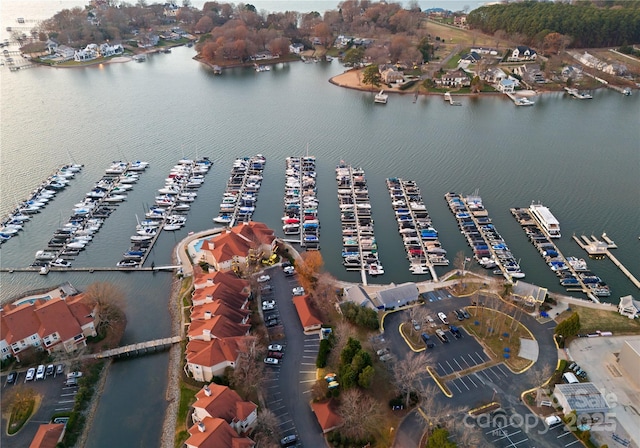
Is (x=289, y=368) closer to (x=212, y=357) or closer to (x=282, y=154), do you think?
(x=212, y=357)

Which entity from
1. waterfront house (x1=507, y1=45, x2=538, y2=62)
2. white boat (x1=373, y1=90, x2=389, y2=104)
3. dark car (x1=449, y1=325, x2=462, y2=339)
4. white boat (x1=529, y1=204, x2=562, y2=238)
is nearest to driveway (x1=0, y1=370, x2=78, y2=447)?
dark car (x1=449, y1=325, x2=462, y2=339)

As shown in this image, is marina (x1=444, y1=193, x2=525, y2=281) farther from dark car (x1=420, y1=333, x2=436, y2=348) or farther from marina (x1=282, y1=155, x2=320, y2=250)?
marina (x1=282, y1=155, x2=320, y2=250)

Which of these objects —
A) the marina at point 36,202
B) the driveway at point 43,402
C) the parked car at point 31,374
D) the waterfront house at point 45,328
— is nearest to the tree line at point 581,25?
the marina at point 36,202

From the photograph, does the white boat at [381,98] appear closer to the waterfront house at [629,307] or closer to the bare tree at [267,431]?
the waterfront house at [629,307]

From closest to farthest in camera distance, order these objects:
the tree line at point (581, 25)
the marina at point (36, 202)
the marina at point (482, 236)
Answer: the marina at point (482, 236), the marina at point (36, 202), the tree line at point (581, 25)

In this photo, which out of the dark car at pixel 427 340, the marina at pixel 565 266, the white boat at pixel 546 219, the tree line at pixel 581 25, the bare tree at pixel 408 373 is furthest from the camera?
the tree line at pixel 581 25

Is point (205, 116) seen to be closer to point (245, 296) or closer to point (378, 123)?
point (378, 123)

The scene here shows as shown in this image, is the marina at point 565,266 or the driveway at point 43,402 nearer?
the driveway at point 43,402
